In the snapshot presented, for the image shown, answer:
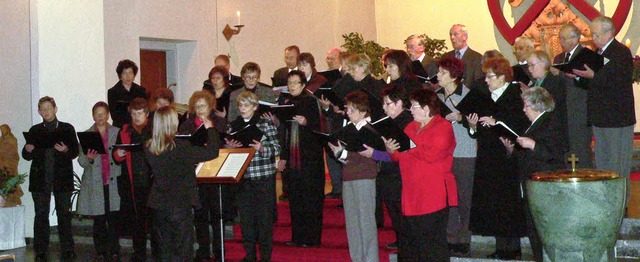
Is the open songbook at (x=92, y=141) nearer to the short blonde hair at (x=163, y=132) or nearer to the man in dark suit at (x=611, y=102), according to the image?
the short blonde hair at (x=163, y=132)

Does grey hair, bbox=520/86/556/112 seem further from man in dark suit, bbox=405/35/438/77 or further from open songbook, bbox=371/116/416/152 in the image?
man in dark suit, bbox=405/35/438/77

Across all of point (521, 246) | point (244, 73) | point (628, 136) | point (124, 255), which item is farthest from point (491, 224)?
point (124, 255)

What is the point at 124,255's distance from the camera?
28.7ft

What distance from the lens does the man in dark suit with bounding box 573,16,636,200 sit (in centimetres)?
682

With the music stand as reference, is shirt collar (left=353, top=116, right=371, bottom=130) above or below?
above

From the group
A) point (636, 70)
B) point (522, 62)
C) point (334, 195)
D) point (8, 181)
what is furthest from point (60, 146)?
point (636, 70)

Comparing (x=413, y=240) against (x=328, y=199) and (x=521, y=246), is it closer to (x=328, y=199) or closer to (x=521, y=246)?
(x=521, y=246)

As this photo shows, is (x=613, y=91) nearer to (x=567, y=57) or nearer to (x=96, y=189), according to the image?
(x=567, y=57)

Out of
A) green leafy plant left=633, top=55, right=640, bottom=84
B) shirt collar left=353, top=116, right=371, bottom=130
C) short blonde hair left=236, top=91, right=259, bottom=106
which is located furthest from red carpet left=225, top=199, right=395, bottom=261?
green leafy plant left=633, top=55, right=640, bottom=84

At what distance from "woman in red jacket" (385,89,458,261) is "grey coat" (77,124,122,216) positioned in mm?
3310

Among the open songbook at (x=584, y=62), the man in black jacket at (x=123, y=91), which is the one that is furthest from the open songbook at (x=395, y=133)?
the man in black jacket at (x=123, y=91)

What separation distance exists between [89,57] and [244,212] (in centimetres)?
366

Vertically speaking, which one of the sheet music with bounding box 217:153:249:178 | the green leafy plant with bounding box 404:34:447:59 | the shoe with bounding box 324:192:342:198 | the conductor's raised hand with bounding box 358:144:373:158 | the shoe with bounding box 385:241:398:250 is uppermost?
the green leafy plant with bounding box 404:34:447:59

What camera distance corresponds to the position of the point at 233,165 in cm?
700
